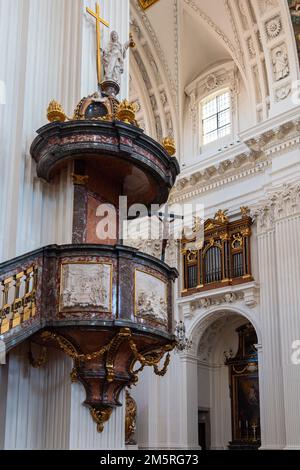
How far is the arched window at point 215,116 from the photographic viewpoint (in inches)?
683

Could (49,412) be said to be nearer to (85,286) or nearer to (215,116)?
(85,286)

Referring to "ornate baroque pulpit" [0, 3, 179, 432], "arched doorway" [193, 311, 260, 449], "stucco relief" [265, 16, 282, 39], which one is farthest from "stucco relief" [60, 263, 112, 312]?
"stucco relief" [265, 16, 282, 39]

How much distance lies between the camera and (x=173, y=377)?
1595 centimetres

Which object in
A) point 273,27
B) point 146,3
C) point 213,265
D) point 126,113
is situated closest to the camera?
point 126,113

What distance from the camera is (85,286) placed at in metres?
6.41

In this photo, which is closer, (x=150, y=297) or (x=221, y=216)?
(x=150, y=297)

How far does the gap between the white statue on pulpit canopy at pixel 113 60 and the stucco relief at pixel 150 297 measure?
2.84 metres

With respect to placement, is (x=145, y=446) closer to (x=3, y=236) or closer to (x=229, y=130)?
(x=229, y=130)

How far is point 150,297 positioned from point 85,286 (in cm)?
75

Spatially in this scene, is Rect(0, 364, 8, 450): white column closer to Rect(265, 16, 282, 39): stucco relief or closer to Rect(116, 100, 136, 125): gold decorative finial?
Rect(116, 100, 136, 125): gold decorative finial

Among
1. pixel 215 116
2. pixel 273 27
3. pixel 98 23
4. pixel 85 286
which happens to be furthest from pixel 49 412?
pixel 215 116

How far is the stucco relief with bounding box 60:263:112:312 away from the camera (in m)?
6.36

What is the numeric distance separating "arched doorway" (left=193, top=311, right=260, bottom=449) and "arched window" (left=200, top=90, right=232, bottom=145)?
15.9 feet
